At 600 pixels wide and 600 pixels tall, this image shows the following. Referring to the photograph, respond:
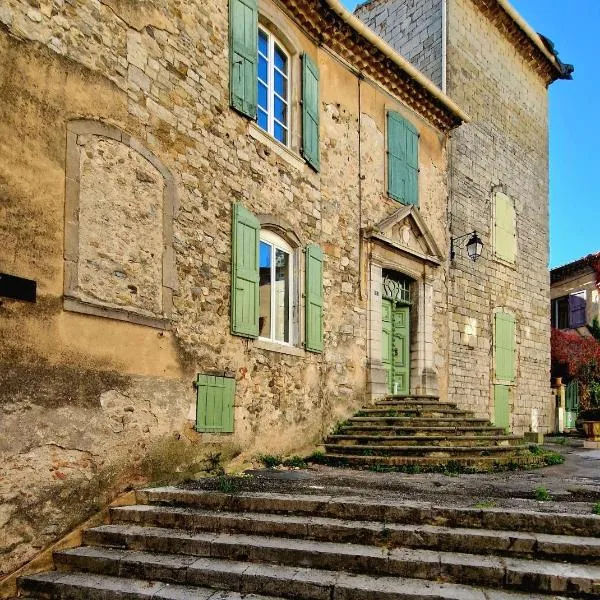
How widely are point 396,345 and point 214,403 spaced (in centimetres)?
490

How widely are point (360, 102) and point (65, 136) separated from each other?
5986mm

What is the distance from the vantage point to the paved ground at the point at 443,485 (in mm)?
5008

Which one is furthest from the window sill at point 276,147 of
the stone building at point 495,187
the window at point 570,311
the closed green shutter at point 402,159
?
the window at point 570,311

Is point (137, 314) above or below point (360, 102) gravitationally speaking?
below

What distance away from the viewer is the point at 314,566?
4.14 meters

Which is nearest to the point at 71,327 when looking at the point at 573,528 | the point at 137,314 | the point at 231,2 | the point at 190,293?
the point at 137,314

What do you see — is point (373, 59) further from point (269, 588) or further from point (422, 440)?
point (269, 588)

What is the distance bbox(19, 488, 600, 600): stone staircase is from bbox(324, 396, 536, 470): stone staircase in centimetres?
297

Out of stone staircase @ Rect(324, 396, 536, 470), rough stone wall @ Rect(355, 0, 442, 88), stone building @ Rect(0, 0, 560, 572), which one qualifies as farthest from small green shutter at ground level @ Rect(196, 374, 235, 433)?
rough stone wall @ Rect(355, 0, 442, 88)

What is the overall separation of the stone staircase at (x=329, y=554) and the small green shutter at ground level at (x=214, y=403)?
1.53 metres

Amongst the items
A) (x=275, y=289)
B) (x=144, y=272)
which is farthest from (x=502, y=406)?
(x=144, y=272)

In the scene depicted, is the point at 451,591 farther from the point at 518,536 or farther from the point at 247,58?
the point at 247,58

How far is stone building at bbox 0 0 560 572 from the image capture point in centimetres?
487

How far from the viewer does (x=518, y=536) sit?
13.6 feet
